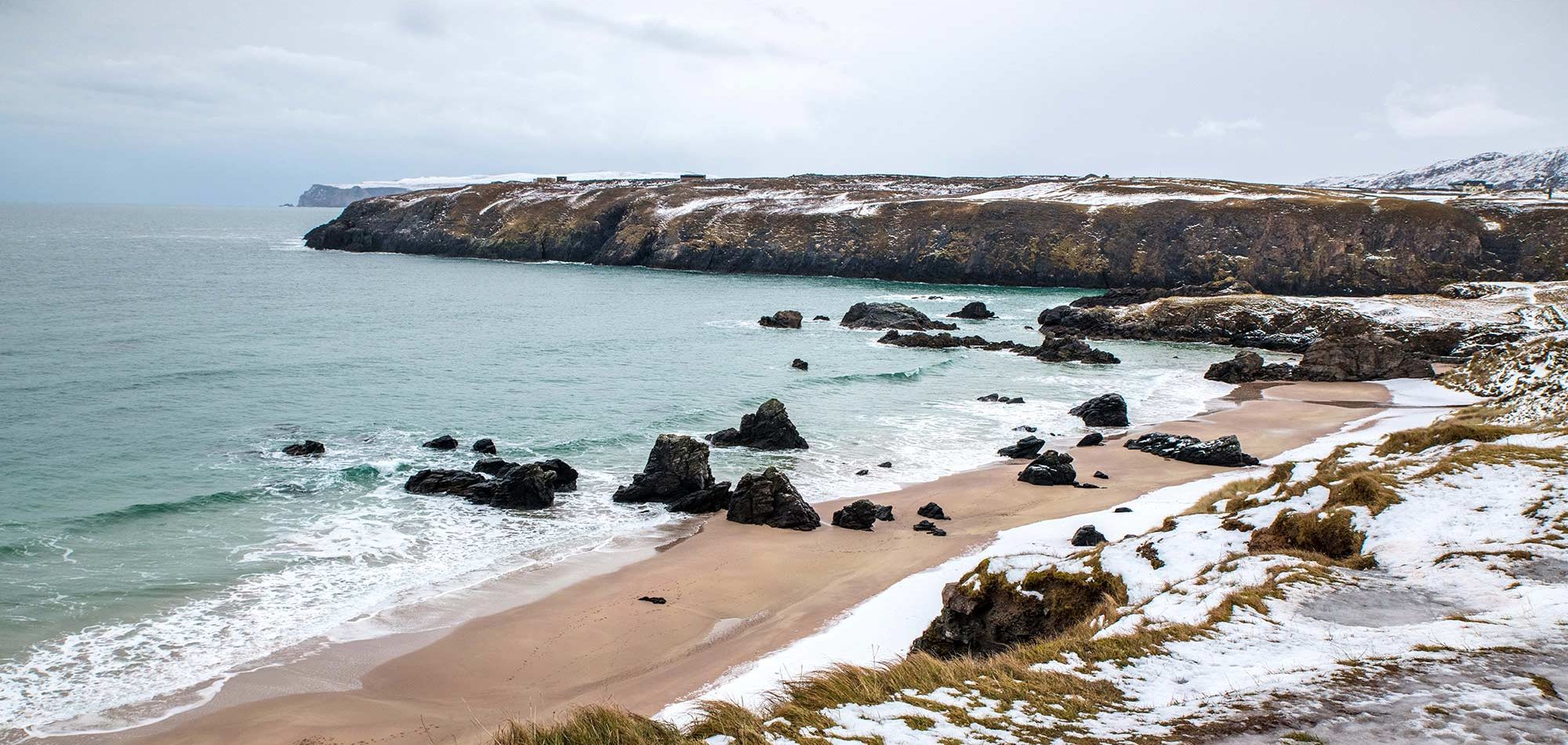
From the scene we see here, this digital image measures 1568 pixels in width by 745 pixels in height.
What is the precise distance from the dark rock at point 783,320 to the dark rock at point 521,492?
43082 millimetres

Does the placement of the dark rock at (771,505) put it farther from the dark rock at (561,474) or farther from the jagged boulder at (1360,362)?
the jagged boulder at (1360,362)

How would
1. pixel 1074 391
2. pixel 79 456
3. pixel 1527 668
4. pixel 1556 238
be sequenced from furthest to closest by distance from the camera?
pixel 1556 238 → pixel 1074 391 → pixel 79 456 → pixel 1527 668

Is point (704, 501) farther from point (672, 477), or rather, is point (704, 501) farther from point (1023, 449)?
point (1023, 449)

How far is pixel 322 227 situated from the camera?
498ft

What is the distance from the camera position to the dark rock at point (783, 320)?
218 feet

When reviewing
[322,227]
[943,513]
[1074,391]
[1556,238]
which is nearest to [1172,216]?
[1556,238]

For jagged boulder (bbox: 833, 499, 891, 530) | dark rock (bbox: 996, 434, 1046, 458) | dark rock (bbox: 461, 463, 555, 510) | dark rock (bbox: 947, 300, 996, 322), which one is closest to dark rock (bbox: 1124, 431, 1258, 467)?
dark rock (bbox: 996, 434, 1046, 458)

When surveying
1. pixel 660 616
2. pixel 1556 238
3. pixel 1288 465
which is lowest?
pixel 660 616

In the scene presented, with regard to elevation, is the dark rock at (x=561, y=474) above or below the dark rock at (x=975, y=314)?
below

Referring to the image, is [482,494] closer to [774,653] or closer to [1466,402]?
[774,653]

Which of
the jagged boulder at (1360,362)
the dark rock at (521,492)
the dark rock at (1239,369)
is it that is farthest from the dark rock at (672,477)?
the jagged boulder at (1360,362)

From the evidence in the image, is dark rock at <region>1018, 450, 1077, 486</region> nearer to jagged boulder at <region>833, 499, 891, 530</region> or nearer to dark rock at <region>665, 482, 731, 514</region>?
jagged boulder at <region>833, 499, 891, 530</region>

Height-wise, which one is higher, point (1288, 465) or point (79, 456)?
point (1288, 465)

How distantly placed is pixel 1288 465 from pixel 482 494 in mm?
20136
